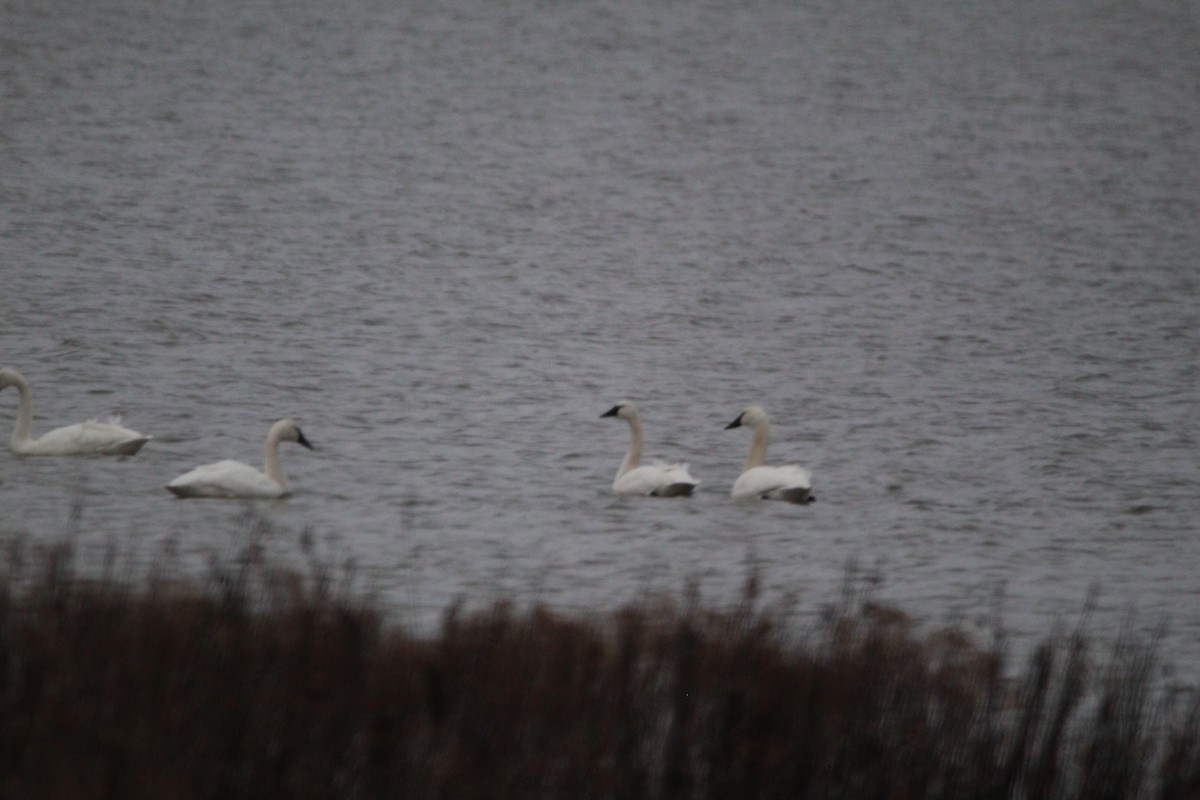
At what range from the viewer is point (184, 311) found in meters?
24.6

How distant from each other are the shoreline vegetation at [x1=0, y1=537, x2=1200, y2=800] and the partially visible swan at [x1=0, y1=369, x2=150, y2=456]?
22.8 feet

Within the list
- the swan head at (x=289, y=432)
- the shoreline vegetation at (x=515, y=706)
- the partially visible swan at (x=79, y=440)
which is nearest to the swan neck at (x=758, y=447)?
the swan head at (x=289, y=432)

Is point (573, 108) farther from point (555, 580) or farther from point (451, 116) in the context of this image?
point (555, 580)

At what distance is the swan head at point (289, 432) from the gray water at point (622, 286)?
0.43m

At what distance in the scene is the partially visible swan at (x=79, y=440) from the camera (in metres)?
14.6

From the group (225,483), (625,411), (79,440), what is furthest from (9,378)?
(625,411)

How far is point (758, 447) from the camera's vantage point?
15.6m

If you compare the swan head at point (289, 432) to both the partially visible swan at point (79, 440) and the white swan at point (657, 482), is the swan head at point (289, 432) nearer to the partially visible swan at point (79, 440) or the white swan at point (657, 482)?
the partially visible swan at point (79, 440)

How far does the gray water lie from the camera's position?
13.3m

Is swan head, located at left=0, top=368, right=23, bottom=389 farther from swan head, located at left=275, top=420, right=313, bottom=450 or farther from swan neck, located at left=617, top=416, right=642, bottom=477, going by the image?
swan neck, located at left=617, top=416, right=642, bottom=477

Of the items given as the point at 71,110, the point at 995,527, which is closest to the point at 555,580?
the point at 995,527

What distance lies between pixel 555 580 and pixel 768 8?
57.8m

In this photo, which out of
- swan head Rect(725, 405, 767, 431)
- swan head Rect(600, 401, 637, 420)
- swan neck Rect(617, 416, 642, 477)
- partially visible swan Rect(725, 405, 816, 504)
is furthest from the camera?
swan head Rect(725, 405, 767, 431)

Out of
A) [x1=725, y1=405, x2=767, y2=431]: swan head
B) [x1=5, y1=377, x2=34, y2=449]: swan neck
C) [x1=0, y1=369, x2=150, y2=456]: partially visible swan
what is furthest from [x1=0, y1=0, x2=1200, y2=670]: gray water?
[x1=725, y1=405, x2=767, y2=431]: swan head
